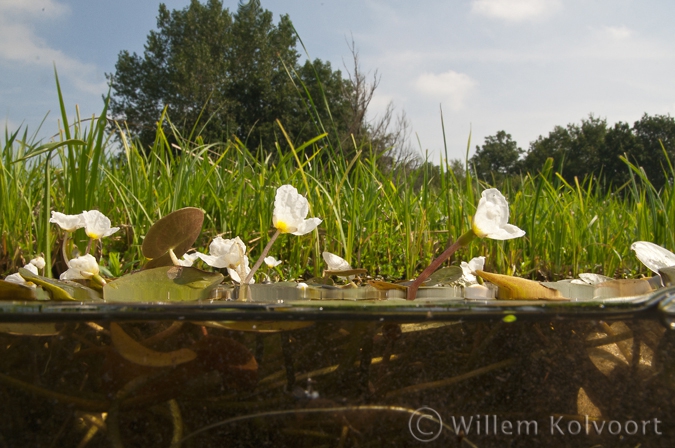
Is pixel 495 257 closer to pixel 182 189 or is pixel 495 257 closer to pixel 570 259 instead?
pixel 570 259

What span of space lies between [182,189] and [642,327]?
2.69ft

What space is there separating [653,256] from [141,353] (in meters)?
0.40

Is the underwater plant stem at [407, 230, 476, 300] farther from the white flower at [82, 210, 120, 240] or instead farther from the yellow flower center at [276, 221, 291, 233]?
the white flower at [82, 210, 120, 240]

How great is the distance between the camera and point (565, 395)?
252mm

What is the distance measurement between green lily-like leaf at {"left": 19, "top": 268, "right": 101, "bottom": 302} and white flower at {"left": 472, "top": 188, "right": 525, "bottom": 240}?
1.00 ft

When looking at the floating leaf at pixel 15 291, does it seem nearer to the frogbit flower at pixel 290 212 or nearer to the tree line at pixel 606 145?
the frogbit flower at pixel 290 212

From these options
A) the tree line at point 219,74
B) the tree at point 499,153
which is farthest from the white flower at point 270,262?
the tree at point 499,153

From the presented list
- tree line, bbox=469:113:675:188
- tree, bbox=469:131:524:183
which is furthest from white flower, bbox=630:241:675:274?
tree, bbox=469:131:524:183

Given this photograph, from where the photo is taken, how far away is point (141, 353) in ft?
0.80

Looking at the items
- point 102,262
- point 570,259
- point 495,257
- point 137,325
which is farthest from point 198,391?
point 570,259

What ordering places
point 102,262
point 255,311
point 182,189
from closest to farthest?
point 255,311 → point 102,262 → point 182,189

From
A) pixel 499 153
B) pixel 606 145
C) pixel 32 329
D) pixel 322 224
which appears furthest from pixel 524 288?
pixel 499 153

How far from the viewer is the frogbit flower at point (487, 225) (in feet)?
1.20

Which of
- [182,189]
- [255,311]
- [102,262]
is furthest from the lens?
[182,189]
